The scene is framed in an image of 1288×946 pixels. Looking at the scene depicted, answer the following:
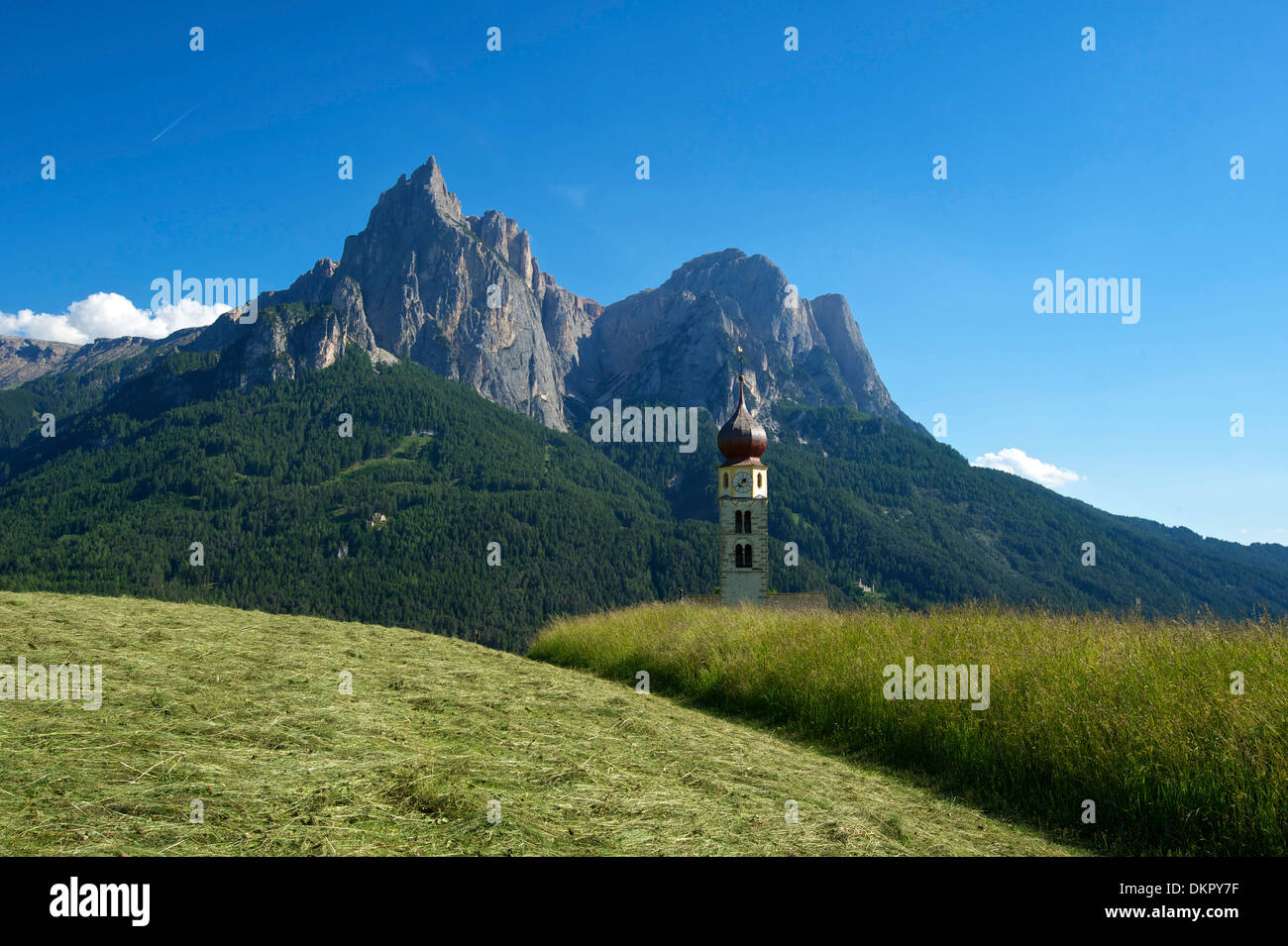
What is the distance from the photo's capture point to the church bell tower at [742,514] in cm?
3284

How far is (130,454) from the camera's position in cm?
17612

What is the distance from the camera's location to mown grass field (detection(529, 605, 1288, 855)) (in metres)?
5.61

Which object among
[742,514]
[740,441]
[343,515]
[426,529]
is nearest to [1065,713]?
[742,514]

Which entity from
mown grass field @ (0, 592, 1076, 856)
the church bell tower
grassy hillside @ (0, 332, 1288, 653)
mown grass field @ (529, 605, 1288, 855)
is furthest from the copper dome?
grassy hillside @ (0, 332, 1288, 653)

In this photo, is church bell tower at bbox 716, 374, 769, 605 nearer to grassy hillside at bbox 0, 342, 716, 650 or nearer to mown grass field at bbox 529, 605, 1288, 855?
mown grass field at bbox 529, 605, 1288, 855

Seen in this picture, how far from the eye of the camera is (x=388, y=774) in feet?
15.9

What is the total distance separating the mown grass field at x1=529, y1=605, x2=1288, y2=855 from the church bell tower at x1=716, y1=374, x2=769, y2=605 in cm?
2016

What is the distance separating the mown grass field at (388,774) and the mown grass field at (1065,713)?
75 centimetres

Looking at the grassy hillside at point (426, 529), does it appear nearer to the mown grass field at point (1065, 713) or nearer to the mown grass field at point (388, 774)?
the mown grass field at point (1065, 713)

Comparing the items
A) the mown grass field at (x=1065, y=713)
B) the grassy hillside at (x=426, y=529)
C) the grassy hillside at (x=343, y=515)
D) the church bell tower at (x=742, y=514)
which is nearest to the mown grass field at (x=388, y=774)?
the mown grass field at (x=1065, y=713)
